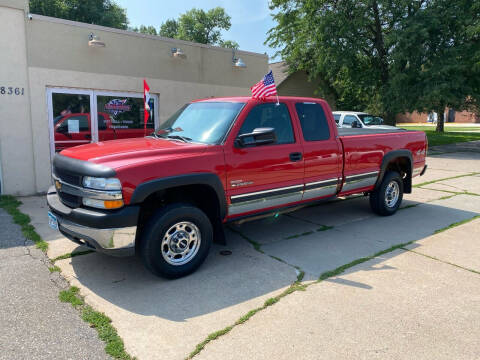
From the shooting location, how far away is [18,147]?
8016 millimetres

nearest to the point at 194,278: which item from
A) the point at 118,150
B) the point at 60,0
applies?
the point at 118,150

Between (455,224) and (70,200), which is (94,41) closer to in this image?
(70,200)

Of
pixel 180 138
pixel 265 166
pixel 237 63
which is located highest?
pixel 237 63

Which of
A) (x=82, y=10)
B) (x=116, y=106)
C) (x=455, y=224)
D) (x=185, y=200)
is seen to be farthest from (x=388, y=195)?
(x=82, y=10)

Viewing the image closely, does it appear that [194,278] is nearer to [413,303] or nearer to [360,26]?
[413,303]

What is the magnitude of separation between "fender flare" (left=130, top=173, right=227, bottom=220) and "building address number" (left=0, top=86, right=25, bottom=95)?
5.90 metres

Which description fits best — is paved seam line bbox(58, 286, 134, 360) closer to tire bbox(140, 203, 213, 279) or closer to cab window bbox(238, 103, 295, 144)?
tire bbox(140, 203, 213, 279)

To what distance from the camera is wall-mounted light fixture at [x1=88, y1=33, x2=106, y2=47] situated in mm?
8539

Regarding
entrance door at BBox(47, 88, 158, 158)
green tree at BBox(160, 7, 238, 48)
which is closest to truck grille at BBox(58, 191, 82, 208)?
entrance door at BBox(47, 88, 158, 158)

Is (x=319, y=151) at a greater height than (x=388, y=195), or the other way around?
(x=319, y=151)

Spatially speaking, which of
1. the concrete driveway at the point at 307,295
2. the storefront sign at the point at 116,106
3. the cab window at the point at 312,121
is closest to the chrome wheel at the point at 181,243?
the concrete driveway at the point at 307,295

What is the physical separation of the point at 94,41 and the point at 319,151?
6.19 m

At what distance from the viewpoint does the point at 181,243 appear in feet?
13.4

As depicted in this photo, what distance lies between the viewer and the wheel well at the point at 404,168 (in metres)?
6.79
